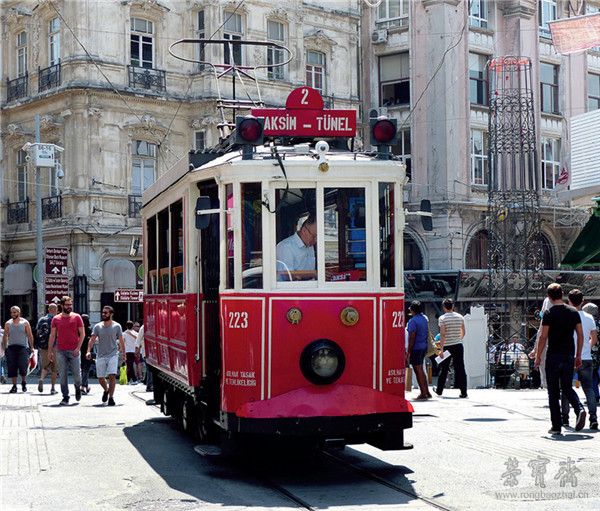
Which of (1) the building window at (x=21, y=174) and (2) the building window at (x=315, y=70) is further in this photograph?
(2) the building window at (x=315, y=70)

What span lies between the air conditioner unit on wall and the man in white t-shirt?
2846 centimetres

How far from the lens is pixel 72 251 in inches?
1410

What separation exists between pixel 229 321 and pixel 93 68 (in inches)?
1038

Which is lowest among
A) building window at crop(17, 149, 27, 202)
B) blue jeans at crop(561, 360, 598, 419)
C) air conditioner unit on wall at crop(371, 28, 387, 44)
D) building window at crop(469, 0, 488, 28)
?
blue jeans at crop(561, 360, 598, 419)

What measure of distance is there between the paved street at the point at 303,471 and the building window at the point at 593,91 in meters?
33.1

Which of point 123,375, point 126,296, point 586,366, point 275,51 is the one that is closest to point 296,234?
point 586,366

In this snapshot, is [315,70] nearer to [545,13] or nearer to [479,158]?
[479,158]

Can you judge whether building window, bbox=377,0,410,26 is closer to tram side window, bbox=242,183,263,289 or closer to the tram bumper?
tram side window, bbox=242,183,263,289

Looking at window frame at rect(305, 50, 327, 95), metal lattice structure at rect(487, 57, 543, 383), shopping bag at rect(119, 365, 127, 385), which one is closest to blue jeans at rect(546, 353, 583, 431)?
shopping bag at rect(119, 365, 127, 385)

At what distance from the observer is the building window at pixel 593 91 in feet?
154

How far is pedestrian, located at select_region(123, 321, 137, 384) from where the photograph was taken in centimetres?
2548

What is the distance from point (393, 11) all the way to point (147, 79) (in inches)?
427

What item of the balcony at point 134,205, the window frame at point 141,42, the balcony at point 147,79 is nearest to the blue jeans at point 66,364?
the balcony at point 134,205

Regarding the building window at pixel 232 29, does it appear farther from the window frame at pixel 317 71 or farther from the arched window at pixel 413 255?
the arched window at pixel 413 255
